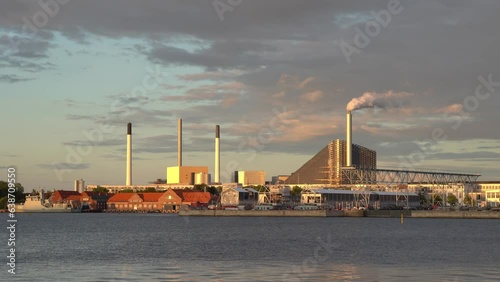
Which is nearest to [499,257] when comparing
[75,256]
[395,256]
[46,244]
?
[395,256]

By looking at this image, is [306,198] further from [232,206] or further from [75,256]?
[75,256]

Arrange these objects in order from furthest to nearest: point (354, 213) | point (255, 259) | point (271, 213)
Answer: point (354, 213)
point (271, 213)
point (255, 259)

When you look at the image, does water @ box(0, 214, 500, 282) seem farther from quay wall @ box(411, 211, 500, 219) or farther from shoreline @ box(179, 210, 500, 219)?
shoreline @ box(179, 210, 500, 219)

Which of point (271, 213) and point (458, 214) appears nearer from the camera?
point (458, 214)

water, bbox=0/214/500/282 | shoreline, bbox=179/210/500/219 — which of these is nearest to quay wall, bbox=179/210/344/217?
shoreline, bbox=179/210/500/219

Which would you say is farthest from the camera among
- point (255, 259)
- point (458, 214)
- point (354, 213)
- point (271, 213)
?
point (354, 213)

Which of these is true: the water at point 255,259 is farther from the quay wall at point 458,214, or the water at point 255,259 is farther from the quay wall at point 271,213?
the quay wall at point 271,213

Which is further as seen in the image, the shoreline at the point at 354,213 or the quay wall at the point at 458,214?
the shoreline at the point at 354,213

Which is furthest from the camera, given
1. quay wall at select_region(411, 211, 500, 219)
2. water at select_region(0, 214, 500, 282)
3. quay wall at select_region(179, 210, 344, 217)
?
quay wall at select_region(179, 210, 344, 217)

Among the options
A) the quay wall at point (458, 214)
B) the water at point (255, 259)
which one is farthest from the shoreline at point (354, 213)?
the water at point (255, 259)

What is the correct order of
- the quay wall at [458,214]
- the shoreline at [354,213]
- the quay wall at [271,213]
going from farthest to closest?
the quay wall at [271,213], the shoreline at [354,213], the quay wall at [458,214]

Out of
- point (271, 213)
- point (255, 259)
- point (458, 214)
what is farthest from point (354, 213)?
point (255, 259)

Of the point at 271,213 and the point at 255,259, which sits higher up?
the point at 271,213

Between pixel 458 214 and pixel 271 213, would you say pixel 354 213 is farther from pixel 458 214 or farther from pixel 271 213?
pixel 458 214
